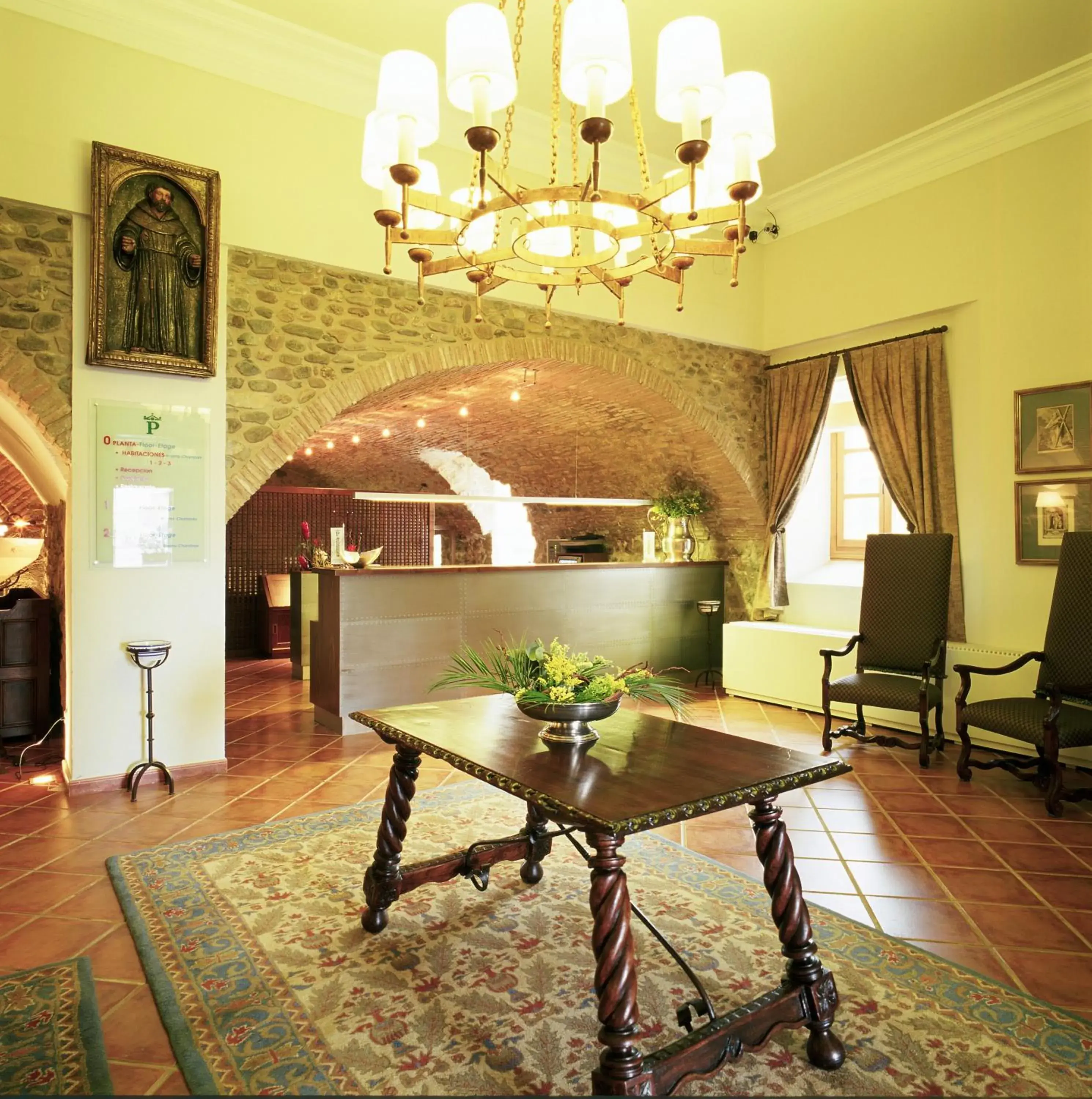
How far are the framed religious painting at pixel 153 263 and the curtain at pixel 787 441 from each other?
15.4 ft

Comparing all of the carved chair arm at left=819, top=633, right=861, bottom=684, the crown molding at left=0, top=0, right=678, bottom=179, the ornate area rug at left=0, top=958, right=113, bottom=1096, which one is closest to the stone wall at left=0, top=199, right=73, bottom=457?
the crown molding at left=0, top=0, right=678, bottom=179

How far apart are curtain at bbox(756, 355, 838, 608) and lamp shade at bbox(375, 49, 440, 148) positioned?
191 inches

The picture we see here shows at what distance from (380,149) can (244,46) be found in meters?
2.65

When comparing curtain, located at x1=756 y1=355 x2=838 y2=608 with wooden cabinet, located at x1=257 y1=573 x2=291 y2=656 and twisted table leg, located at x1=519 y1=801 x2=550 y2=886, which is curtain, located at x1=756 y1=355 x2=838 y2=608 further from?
wooden cabinet, located at x1=257 y1=573 x2=291 y2=656

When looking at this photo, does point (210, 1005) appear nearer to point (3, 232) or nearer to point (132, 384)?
point (132, 384)

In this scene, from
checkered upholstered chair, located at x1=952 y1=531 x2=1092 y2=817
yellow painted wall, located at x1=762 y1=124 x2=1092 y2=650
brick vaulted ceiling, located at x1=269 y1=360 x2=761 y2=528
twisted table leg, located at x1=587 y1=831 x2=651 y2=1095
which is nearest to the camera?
twisted table leg, located at x1=587 y1=831 x2=651 y2=1095

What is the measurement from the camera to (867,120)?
538 centimetres

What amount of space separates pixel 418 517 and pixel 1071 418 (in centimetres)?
832

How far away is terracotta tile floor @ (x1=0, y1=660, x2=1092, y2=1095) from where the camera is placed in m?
2.38

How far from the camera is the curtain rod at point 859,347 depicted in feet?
18.7

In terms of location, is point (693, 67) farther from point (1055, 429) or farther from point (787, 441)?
point (787, 441)

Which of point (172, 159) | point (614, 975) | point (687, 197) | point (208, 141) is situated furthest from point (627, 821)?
point (208, 141)

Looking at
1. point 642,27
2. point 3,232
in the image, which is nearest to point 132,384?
point 3,232

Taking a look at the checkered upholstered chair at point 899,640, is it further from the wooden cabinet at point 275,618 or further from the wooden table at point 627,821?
the wooden cabinet at point 275,618
